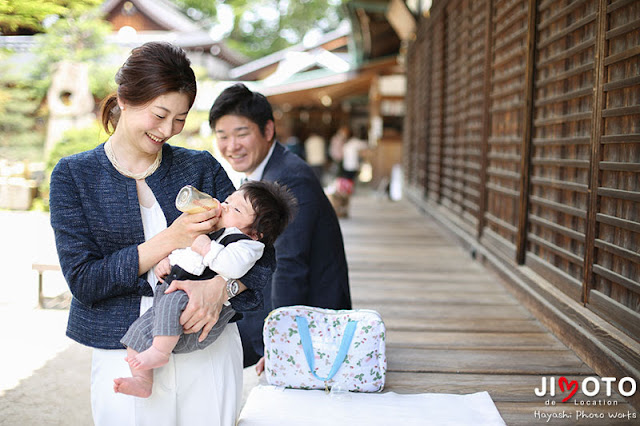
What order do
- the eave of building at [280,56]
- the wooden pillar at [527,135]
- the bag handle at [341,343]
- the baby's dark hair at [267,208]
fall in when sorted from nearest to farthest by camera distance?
the baby's dark hair at [267,208]
the bag handle at [341,343]
the wooden pillar at [527,135]
the eave of building at [280,56]

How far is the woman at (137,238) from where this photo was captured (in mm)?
1594

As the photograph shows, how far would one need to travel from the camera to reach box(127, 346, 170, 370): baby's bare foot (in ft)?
5.13

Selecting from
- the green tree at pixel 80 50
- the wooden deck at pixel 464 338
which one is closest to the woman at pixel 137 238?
the wooden deck at pixel 464 338

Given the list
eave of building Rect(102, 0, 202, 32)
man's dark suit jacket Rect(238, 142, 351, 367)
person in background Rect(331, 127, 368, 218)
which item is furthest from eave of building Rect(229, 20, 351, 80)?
man's dark suit jacket Rect(238, 142, 351, 367)

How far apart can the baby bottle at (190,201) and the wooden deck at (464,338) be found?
1338mm

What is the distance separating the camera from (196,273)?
64.3 inches

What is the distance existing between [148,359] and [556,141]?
2.56 metres

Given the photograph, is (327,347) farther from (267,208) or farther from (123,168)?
(123,168)

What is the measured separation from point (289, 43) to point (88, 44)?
17.4 metres

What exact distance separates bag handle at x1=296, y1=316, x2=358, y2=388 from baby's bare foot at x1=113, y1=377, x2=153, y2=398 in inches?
34.5

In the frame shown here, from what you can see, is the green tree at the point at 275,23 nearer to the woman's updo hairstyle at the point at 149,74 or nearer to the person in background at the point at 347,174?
the person in background at the point at 347,174

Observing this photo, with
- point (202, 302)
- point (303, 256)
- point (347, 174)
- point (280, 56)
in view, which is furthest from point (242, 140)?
point (280, 56)

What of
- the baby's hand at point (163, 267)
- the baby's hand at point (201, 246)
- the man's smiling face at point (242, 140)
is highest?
the man's smiling face at point (242, 140)

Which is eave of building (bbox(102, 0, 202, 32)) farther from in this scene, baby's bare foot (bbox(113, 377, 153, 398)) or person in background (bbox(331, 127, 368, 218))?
baby's bare foot (bbox(113, 377, 153, 398))
